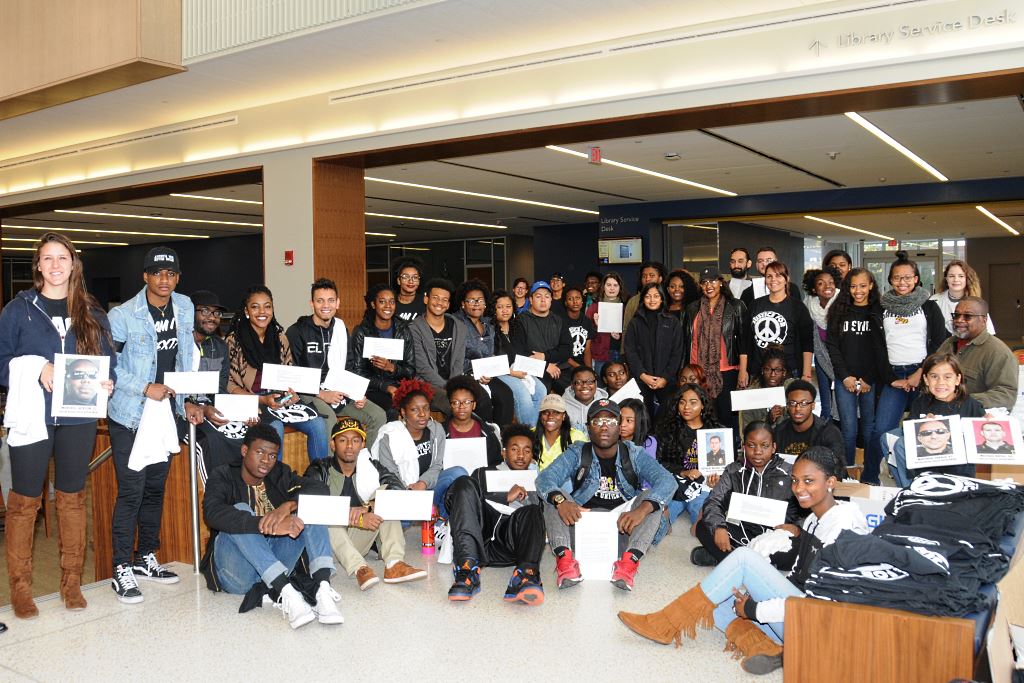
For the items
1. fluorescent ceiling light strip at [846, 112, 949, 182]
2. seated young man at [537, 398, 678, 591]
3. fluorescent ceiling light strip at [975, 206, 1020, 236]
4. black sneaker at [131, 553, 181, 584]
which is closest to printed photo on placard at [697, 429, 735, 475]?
seated young man at [537, 398, 678, 591]

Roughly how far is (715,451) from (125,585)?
373 centimetres

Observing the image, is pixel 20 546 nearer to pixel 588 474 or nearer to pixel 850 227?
pixel 588 474

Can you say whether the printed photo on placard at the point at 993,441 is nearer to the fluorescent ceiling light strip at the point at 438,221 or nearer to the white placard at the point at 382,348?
the white placard at the point at 382,348

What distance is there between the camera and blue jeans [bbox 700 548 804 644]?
11.8ft

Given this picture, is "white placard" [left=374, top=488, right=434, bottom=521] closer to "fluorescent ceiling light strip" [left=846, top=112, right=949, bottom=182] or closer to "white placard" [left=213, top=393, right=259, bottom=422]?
"white placard" [left=213, top=393, right=259, bottom=422]

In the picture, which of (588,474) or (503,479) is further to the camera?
(588,474)

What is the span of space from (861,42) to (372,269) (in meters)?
21.9

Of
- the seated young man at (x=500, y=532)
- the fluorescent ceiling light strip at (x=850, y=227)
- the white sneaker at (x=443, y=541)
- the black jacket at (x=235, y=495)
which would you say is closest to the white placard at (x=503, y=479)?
the seated young man at (x=500, y=532)

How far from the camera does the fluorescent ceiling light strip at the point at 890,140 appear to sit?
9.06 metres

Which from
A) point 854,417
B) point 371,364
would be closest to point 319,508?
point 371,364

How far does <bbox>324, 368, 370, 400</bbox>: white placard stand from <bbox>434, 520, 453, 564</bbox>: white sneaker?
1.05 metres

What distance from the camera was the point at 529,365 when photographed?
6789mm

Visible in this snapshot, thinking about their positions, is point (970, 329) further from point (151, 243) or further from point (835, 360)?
point (151, 243)

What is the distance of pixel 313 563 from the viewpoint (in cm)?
447
